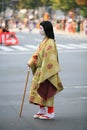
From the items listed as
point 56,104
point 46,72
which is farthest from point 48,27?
point 56,104

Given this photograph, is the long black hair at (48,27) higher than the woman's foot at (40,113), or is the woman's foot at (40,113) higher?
the long black hair at (48,27)

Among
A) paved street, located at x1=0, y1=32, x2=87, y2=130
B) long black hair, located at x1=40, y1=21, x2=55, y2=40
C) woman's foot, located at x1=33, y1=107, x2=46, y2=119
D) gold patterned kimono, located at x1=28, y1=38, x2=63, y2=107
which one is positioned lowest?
paved street, located at x1=0, y1=32, x2=87, y2=130

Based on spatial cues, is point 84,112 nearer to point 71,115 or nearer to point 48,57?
point 71,115

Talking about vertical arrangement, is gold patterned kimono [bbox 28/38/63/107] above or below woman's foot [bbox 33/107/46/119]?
above

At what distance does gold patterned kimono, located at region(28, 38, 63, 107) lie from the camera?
347 inches

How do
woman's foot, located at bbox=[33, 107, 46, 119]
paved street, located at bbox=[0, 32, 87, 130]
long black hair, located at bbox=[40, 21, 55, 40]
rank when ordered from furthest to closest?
woman's foot, located at bbox=[33, 107, 46, 119] < long black hair, located at bbox=[40, 21, 55, 40] < paved street, located at bbox=[0, 32, 87, 130]

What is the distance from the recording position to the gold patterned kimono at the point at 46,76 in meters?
8.80

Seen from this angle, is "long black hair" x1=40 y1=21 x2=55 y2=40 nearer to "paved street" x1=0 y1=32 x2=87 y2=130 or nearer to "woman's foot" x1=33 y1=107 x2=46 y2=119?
"woman's foot" x1=33 y1=107 x2=46 y2=119

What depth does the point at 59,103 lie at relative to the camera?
10672mm

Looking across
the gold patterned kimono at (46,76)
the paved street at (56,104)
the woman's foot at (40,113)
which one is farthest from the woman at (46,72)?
the paved street at (56,104)

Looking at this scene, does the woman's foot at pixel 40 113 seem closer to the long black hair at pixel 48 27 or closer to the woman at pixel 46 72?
the woman at pixel 46 72

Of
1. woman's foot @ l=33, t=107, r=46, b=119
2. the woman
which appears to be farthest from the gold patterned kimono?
woman's foot @ l=33, t=107, r=46, b=119

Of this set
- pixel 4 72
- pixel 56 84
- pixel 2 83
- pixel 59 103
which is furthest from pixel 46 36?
pixel 4 72

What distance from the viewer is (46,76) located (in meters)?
8.79
